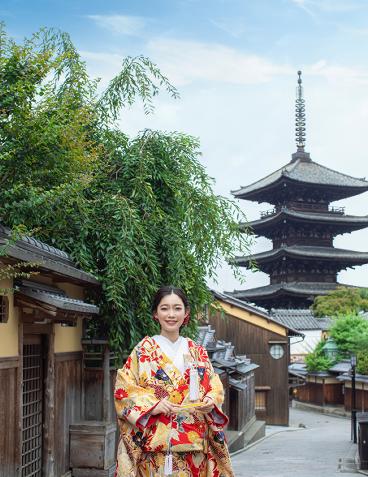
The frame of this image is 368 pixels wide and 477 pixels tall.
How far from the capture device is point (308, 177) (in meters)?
46.7

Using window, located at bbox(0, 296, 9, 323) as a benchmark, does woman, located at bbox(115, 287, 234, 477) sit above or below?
below

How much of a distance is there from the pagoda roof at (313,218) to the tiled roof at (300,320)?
5.69 meters

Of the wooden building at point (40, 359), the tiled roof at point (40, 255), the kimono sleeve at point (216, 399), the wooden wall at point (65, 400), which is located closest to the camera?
the kimono sleeve at point (216, 399)

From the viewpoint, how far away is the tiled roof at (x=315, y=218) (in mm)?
44594

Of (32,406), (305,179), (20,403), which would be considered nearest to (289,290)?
(305,179)

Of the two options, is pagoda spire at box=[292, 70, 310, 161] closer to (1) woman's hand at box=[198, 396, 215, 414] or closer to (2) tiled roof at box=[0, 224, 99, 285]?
(2) tiled roof at box=[0, 224, 99, 285]

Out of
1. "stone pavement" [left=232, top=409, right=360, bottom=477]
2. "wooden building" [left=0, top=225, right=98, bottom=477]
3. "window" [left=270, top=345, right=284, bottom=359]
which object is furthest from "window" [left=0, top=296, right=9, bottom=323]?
"window" [left=270, top=345, right=284, bottom=359]

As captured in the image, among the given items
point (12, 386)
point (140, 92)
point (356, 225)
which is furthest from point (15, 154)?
point (356, 225)

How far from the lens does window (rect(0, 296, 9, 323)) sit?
23.5 ft

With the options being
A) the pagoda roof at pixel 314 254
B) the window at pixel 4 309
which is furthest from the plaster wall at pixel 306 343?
the window at pixel 4 309

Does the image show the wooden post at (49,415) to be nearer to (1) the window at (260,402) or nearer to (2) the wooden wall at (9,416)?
(2) the wooden wall at (9,416)

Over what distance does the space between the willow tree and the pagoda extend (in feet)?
110

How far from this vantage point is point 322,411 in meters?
37.1

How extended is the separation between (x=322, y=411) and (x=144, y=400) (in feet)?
112
